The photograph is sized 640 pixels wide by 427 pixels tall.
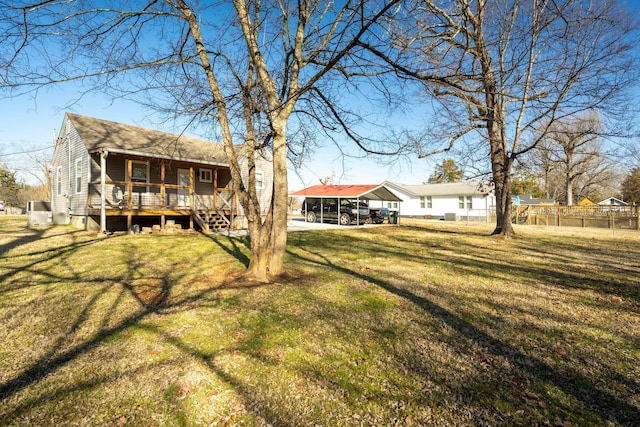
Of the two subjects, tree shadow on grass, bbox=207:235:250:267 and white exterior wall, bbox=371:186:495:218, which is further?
white exterior wall, bbox=371:186:495:218

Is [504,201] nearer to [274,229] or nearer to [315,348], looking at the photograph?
[274,229]

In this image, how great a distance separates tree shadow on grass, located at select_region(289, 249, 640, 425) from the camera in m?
2.47

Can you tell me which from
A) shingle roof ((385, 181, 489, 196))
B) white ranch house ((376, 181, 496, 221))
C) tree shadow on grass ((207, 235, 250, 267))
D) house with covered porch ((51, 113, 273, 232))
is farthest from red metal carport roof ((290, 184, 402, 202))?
shingle roof ((385, 181, 489, 196))

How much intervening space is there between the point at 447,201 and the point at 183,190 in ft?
101

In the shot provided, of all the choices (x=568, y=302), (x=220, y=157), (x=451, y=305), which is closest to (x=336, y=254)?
(x=451, y=305)

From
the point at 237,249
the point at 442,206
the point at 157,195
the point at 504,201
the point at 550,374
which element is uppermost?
the point at 157,195

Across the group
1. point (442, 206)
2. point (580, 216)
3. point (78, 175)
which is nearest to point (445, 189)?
point (442, 206)

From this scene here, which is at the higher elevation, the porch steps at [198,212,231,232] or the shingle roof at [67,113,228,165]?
the shingle roof at [67,113,228,165]

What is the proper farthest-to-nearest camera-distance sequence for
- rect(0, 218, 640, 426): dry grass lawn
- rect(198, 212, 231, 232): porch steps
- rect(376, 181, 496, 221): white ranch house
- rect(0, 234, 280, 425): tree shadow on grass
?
rect(376, 181, 496, 221): white ranch house
rect(198, 212, 231, 232): porch steps
rect(0, 234, 280, 425): tree shadow on grass
rect(0, 218, 640, 426): dry grass lawn

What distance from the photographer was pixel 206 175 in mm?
18844

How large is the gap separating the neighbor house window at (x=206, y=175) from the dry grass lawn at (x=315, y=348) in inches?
462

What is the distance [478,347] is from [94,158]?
55.7 feet

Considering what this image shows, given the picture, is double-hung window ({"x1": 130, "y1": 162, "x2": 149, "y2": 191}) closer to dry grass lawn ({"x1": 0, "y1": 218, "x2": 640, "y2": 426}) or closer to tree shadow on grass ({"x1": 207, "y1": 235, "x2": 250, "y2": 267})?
tree shadow on grass ({"x1": 207, "y1": 235, "x2": 250, "y2": 267})

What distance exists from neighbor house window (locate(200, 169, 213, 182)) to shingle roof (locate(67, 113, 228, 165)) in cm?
122
